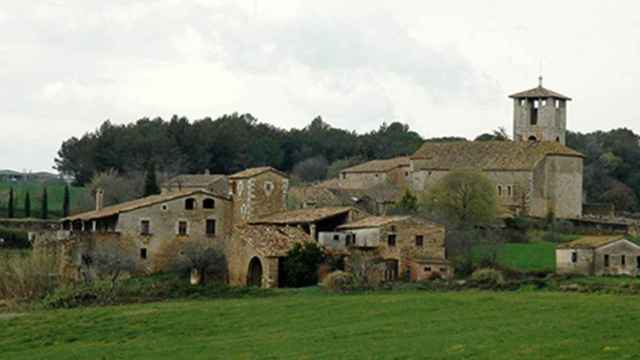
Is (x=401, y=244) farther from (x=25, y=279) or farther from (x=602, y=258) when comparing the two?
(x=25, y=279)

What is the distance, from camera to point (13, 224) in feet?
308

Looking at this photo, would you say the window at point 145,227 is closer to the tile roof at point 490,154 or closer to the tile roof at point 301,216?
the tile roof at point 301,216

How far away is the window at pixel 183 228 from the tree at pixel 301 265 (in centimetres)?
1115

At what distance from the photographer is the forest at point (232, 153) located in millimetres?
127562

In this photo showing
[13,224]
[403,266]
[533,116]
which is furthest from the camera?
→ [533,116]

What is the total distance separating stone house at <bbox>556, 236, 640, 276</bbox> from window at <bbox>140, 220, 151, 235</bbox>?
2067 centimetres

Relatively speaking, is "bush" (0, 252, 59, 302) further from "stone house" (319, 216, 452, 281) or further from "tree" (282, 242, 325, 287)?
"stone house" (319, 216, 452, 281)

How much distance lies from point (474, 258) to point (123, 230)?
60.0ft

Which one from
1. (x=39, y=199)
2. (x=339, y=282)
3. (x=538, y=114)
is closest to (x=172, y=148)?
(x=39, y=199)

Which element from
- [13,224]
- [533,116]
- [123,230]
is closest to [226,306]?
[123,230]

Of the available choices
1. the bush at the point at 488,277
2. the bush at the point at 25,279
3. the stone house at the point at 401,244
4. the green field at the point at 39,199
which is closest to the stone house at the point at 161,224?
the bush at the point at 25,279

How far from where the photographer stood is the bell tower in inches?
4333

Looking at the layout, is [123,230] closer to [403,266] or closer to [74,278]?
[74,278]

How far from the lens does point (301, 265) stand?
2525 inches
